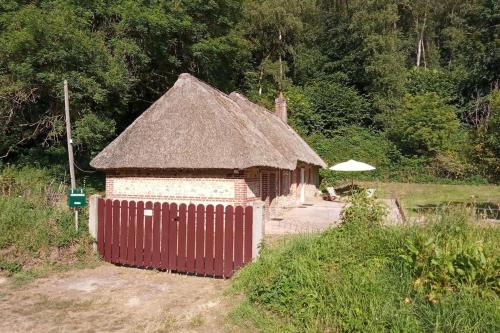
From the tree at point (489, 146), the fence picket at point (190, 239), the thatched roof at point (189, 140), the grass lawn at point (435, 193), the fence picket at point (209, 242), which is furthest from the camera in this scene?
the grass lawn at point (435, 193)

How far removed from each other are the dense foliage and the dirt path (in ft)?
37.2

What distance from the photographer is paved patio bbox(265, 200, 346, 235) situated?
1186 cm

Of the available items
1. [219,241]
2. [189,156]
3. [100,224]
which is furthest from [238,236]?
[189,156]

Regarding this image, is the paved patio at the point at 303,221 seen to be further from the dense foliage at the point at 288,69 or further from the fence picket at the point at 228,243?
the dense foliage at the point at 288,69

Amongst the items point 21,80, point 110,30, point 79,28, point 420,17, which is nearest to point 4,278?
point 21,80

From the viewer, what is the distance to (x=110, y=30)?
69.9 ft

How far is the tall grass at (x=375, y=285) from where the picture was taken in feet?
14.7

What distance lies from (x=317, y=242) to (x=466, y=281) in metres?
2.20

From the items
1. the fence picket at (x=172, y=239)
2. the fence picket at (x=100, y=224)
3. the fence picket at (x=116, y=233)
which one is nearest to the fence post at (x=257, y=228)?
the fence picket at (x=172, y=239)

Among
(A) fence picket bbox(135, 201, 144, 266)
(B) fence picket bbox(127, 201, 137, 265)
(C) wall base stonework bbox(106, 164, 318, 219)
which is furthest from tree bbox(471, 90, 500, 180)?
(B) fence picket bbox(127, 201, 137, 265)

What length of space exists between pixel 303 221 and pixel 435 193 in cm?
1273

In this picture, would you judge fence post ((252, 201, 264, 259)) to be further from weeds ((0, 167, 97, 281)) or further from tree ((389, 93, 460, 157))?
tree ((389, 93, 460, 157))

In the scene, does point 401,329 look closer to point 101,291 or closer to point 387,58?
point 101,291

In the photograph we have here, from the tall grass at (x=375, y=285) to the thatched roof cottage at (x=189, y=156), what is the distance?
5.75 m
